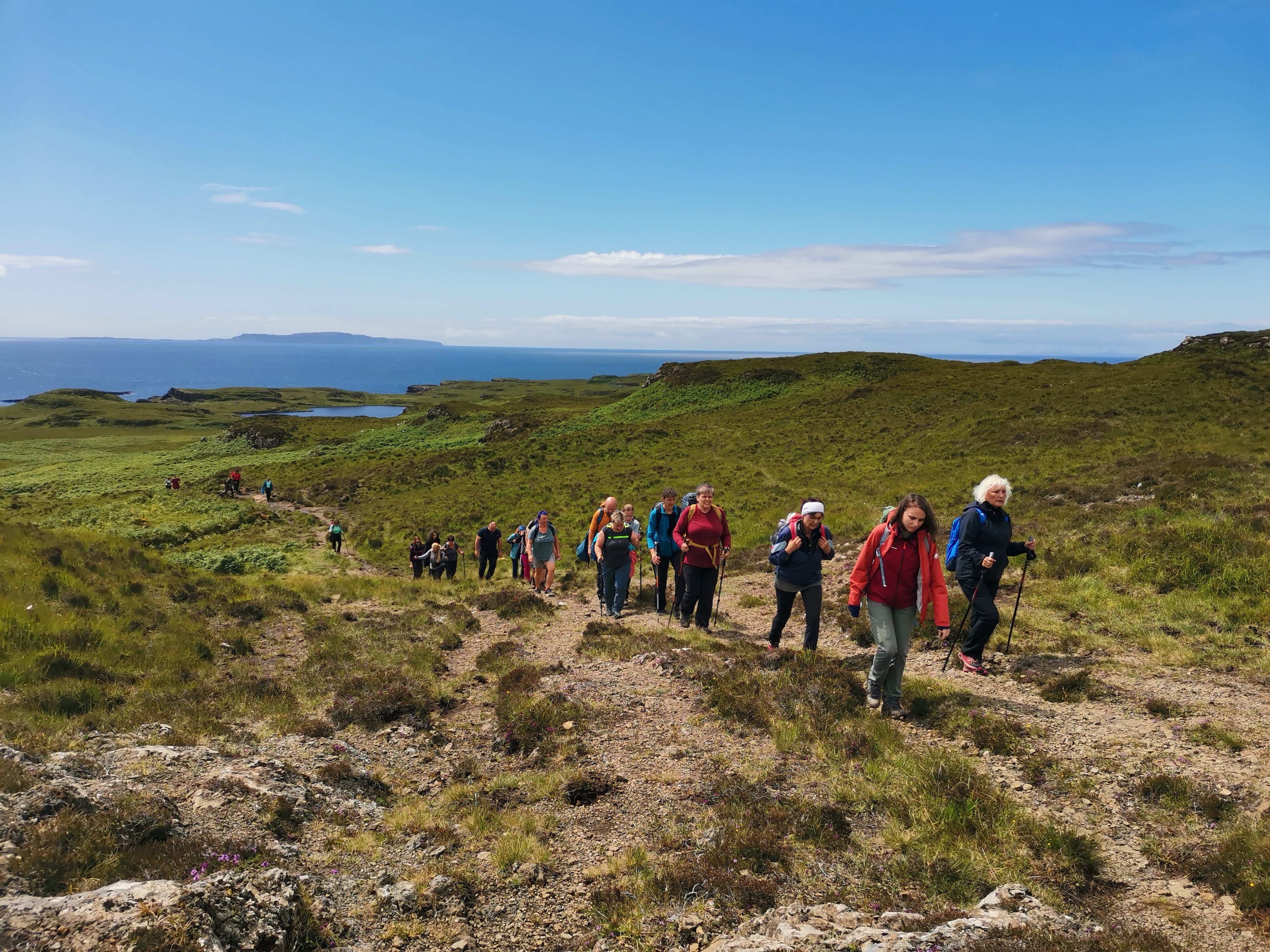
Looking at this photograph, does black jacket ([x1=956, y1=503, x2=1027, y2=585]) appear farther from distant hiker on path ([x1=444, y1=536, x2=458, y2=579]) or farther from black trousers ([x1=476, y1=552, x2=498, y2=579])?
distant hiker on path ([x1=444, y1=536, x2=458, y2=579])

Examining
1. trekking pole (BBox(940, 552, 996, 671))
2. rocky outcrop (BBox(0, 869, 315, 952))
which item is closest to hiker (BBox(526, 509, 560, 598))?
trekking pole (BBox(940, 552, 996, 671))

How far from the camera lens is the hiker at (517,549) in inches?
790

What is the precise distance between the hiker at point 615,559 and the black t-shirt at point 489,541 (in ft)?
24.7

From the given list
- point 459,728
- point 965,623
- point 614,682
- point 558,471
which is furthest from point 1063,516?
point 558,471

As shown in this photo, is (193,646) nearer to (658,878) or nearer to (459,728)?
(459,728)

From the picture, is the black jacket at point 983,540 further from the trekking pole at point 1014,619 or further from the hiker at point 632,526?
the hiker at point 632,526

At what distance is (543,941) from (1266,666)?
10515mm

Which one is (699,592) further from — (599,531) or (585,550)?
(585,550)

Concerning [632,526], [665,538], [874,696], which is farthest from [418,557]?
[874,696]

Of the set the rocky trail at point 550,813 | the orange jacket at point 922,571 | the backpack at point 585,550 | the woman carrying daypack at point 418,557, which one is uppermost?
the orange jacket at point 922,571

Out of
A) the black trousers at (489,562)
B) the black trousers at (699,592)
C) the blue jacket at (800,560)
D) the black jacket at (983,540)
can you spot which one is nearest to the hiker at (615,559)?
the black trousers at (699,592)

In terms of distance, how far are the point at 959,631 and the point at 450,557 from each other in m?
17.3

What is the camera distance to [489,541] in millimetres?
21719

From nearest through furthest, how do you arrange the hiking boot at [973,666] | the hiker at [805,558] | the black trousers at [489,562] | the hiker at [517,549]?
1. the hiker at [805,558]
2. the hiking boot at [973,666]
3. the hiker at [517,549]
4. the black trousers at [489,562]
